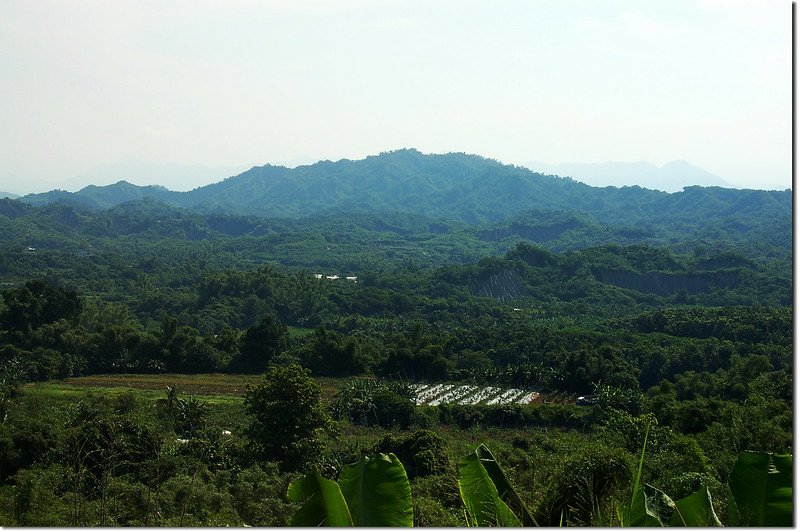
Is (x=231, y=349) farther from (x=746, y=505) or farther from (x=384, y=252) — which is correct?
(x=384, y=252)

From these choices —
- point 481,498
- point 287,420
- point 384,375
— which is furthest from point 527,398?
point 481,498

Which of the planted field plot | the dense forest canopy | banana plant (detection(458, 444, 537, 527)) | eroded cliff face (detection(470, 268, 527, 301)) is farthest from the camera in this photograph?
eroded cliff face (detection(470, 268, 527, 301))

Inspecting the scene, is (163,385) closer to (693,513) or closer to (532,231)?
(693,513)

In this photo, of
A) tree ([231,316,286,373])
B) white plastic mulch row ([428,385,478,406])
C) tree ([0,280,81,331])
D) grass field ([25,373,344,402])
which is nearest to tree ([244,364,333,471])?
grass field ([25,373,344,402])

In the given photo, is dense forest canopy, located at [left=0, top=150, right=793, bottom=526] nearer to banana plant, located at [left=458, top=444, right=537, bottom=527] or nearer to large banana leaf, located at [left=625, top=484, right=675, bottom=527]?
large banana leaf, located at [left=625, top=484, right=675, bottom=527]

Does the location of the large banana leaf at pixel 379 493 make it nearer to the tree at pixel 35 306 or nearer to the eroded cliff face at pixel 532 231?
the tree at pixel 35 306

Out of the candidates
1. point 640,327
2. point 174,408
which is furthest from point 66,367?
point 640,327
